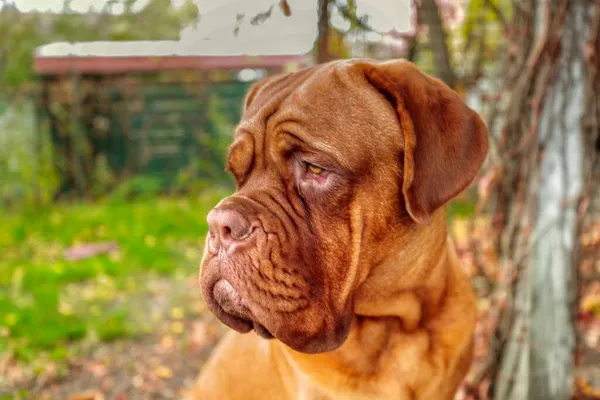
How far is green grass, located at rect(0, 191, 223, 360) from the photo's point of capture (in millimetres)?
5203

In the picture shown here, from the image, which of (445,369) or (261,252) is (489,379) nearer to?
(445,369)

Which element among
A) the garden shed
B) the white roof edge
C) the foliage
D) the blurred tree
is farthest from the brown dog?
the garden shed

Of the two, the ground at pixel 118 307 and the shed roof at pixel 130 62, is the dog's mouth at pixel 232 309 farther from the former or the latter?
the shed roof at pixel 130 62

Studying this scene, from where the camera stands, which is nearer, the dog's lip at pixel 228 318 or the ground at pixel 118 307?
the dog's lip at pixel 228 318

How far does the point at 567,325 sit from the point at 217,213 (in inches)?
77.9

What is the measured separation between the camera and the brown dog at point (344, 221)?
1.96 meters

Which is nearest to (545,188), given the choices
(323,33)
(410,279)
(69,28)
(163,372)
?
(410,279)

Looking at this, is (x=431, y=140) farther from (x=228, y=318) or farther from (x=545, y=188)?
(x=545, y=188)

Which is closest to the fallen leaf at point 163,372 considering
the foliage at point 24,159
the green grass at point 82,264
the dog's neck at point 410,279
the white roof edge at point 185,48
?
the green grass at point 82,264

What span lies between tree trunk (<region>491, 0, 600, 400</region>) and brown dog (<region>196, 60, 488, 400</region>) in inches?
34.0

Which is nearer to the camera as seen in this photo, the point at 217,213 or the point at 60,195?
the point at 217,213

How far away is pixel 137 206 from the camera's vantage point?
1001cm

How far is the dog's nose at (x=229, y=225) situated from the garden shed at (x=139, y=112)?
9678 mm

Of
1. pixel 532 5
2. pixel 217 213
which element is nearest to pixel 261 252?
pixel 217 213
